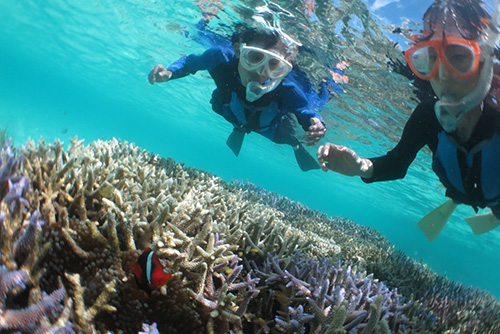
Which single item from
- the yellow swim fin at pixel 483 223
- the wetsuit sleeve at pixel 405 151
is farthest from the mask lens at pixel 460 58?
the yellow swim fin at pixel 483 223

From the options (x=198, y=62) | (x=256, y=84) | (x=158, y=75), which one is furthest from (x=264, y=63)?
(x=158, y=75)

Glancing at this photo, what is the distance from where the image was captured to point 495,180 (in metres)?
3.46

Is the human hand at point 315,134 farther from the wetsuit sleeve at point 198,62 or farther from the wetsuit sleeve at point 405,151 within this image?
the wetsuit sleeve at point 198,62

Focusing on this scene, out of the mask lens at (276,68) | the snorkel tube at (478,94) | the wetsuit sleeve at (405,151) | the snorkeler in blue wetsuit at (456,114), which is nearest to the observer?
the snorkel tube at (478,94)

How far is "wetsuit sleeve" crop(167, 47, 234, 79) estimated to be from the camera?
665cm

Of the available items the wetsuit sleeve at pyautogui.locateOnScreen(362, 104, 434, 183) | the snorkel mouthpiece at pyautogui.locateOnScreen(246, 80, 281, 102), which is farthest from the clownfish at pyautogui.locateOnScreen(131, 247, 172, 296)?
the snorkel mouthpiece at pyautogui.locateOnScreen(246, 80, 281, 102)

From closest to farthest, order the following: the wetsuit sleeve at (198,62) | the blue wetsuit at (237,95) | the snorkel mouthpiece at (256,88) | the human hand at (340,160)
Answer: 1. the human hand at (340,160)
2. the snorkel mouthpiece at (256,88)
3. the wetsuit sleeve at (198,62)
4. the blue wetsuit at (237,95)

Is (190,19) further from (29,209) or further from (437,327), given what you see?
(437,327)

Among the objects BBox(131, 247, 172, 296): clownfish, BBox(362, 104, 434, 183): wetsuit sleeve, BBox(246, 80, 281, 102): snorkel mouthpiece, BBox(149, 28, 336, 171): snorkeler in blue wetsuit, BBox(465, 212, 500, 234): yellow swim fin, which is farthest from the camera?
→ BBox(149, 28, 336, 171): snorkeler in blue wetsuit

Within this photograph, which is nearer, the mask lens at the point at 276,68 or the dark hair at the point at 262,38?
the mask lens at the point at 276,68

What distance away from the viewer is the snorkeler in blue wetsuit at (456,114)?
299 cm

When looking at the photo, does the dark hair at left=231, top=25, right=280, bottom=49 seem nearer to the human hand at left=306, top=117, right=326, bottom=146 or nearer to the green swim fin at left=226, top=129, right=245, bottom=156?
the green swim fin at left=226, top=129, right=245, bottom=156

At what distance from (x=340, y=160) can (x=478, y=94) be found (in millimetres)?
1670

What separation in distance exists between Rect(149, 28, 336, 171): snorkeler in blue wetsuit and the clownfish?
12.4 feet
